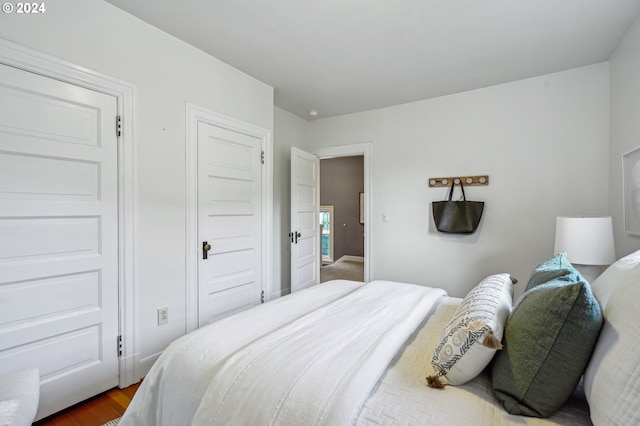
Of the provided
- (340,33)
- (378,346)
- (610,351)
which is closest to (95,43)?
(340,33)

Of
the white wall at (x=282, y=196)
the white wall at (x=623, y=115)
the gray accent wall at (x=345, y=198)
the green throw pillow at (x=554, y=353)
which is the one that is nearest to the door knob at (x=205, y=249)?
the white wall at (x=282, y=196)

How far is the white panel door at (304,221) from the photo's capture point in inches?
142

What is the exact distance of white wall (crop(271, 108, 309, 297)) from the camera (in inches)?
145

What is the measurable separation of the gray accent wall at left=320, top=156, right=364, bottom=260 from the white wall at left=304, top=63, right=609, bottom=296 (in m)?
3.22

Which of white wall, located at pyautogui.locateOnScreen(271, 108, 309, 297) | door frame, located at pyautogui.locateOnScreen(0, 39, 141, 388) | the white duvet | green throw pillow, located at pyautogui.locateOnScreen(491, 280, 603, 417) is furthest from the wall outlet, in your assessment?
green throw pillow, located at pyautogui.locateOnScreen(491, 280, 603, 417)

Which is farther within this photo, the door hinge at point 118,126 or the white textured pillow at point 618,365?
the door hinge at point 118,126

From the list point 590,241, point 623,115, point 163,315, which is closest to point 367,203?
point 590,241

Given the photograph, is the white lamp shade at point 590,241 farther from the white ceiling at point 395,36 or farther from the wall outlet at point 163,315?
the wall outlet at point 163,315

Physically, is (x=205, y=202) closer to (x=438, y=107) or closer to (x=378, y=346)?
(x=378, y=346)

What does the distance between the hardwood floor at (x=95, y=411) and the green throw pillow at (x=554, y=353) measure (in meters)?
2.07

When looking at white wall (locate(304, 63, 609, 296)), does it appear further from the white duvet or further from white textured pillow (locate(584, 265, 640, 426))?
white textured pillow (locate(584, 265, 640, 426))

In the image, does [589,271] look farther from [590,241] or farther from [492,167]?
[492,167]

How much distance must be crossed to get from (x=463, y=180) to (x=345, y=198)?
4142 mm

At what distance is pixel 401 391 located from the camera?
3.18ft
